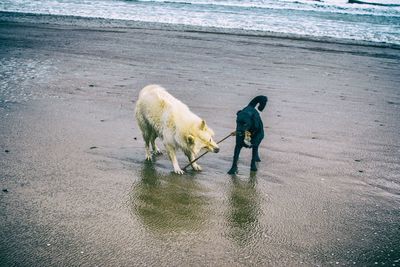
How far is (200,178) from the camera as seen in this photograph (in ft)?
17.4

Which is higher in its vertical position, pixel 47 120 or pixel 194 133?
pixel 194 133

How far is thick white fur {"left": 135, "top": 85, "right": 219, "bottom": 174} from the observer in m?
5.18

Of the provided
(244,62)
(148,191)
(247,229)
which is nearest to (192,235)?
(247,229)

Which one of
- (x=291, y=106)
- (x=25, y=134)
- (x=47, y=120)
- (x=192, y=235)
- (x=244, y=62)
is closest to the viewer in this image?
(x=192, y=235)

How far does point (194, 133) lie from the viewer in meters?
5.19

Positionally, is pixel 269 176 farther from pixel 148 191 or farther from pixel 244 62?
pixel 244 62

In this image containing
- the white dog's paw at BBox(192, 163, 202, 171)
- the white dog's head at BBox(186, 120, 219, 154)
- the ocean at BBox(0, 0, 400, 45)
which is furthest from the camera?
the ocean at BBox(0, 0, 400, 45)

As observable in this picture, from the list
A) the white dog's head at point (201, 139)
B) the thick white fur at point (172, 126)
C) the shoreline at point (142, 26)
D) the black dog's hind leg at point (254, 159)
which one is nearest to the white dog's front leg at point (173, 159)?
the thick white fur at point (172, 126)

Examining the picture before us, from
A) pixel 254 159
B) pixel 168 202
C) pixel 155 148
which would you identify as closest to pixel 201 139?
pixel 254 159

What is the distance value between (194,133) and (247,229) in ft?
5.02

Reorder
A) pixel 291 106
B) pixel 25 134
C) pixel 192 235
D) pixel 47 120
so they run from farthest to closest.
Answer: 1. pixel 291 106
2. pixel 47 120
3. pixel 25 134
4. pixel 192 235

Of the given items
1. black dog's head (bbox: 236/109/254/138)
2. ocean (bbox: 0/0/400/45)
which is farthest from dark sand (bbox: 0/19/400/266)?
ocean (bbox: 0/0/400/45)

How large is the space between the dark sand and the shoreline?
27.4ft

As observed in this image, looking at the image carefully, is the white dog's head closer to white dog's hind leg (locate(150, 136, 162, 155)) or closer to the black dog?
the black dog
